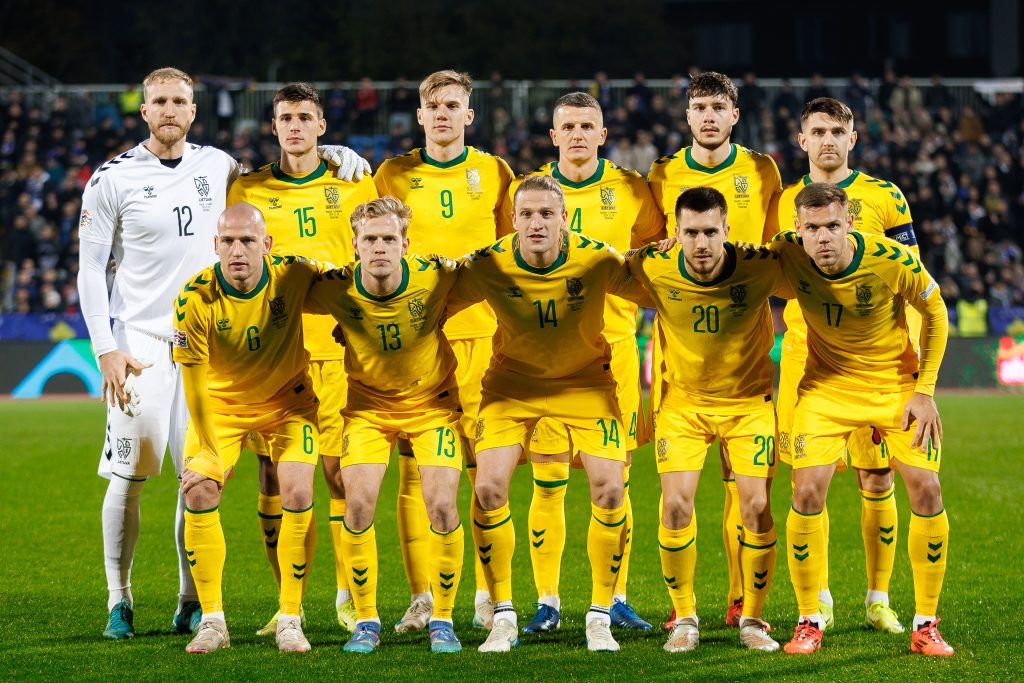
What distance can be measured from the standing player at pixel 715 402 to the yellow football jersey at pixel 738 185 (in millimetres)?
785

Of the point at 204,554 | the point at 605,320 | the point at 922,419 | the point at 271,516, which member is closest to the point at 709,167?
the point at 605,320

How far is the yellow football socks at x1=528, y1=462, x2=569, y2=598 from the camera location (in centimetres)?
616

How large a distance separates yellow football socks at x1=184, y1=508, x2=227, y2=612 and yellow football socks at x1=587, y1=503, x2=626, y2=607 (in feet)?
5.59

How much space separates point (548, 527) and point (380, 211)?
174 cm

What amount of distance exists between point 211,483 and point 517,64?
2898cm

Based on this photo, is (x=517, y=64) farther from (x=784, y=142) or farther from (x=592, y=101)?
(x=592, y=101)

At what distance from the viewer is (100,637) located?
236 inches

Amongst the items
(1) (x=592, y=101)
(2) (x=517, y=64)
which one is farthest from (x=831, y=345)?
(2) (x=517, y=64)

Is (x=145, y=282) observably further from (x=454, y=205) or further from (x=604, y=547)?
(x=604, y=547)

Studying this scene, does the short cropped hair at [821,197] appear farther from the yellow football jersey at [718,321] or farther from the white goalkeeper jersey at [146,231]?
the white goalkeeper jersey at [146,231]

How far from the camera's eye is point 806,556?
5715mm

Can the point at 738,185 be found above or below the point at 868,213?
above

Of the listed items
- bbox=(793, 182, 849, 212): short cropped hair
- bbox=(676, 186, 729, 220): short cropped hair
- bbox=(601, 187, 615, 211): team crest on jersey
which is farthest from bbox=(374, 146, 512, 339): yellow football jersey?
bbox=(793, 182, 849, 212): short cropped hair

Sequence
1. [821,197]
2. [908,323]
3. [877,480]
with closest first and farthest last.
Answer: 1. [821,197]
2. [908,323]
3. [877,480]
